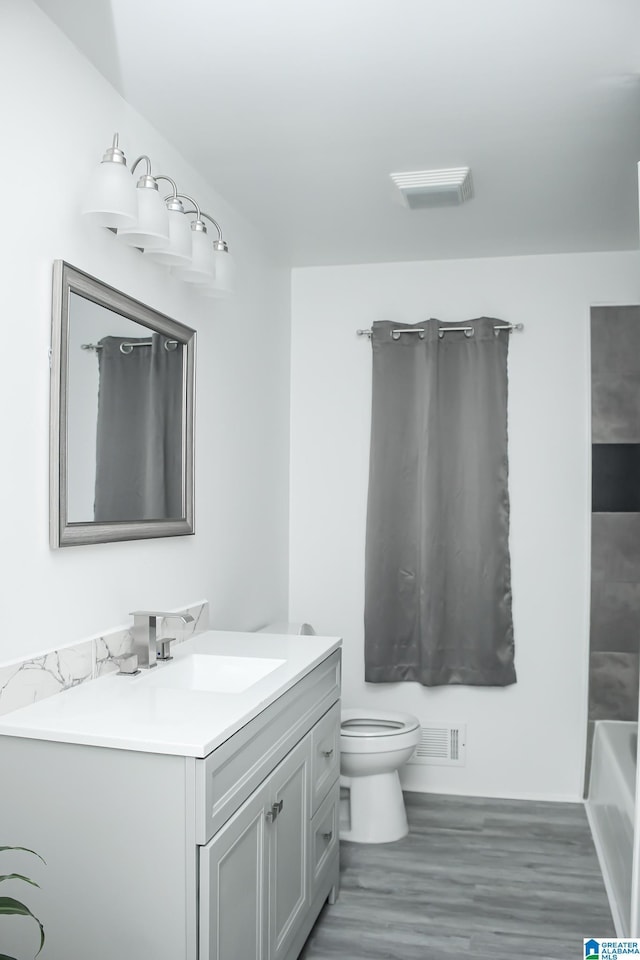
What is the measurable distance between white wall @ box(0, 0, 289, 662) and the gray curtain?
0.82 m

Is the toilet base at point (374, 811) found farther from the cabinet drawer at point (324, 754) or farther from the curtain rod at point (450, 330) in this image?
the curtain rod at point (450, 330)

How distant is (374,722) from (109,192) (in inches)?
95.0

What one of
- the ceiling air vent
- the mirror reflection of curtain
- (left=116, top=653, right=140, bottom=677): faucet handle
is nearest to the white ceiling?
the ceiling air vent

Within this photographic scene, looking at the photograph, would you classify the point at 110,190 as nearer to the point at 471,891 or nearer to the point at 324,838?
the point at 324,838

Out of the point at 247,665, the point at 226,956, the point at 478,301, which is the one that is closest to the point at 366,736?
the point at 247,665

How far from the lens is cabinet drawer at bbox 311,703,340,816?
2383mm

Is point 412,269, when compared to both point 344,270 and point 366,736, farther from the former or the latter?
point 366,736

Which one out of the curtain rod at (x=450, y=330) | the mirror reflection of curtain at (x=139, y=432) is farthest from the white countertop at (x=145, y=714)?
the curtain rod at (x=450, y=330)

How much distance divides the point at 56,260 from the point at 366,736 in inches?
83.9

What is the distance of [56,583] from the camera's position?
198 centimetres

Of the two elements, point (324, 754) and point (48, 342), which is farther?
point (324, 754)

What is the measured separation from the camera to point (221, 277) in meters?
2.59

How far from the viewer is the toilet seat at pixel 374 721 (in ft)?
11.2

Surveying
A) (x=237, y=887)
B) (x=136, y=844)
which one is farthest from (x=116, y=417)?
(x=237, y=887)
